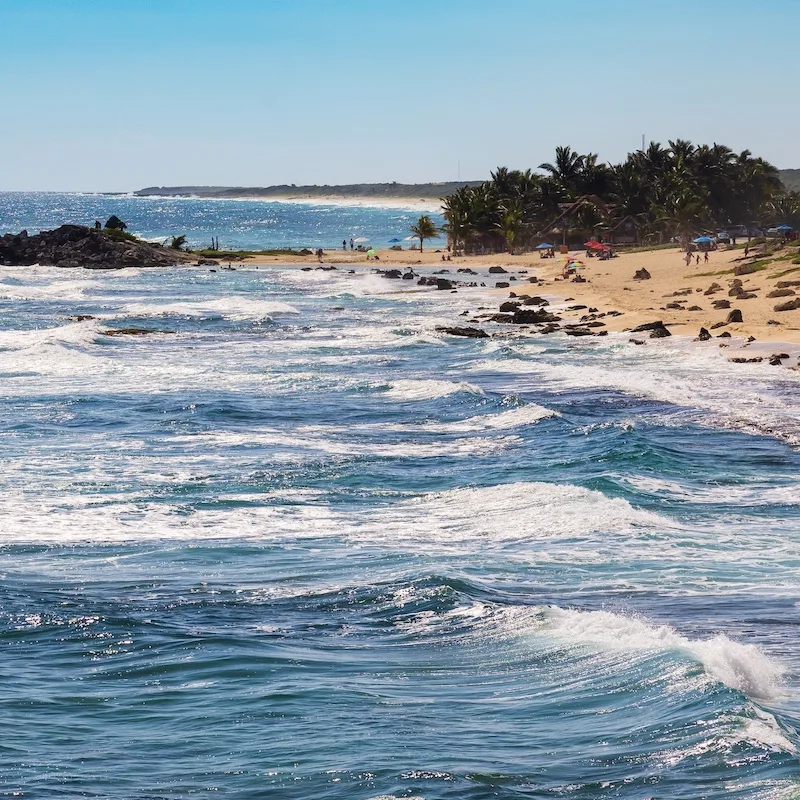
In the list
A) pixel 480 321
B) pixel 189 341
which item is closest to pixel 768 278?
pixel 480 321

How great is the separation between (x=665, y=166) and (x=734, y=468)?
101 metres

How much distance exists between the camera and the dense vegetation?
113625 millimetres

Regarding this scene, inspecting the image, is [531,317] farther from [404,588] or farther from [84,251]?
[84,251]

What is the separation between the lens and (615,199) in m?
118

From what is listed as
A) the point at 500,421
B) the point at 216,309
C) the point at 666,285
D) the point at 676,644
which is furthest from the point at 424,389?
the point at 666,285

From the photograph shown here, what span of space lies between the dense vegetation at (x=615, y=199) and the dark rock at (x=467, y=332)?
58.3 metres

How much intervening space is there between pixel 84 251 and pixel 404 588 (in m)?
103

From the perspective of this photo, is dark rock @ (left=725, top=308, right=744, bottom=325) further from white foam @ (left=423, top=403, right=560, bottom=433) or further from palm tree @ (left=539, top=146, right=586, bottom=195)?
palm tree @ (left=539, top=146, right=586, bottom=195)

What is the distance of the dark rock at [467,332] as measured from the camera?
55.2 metres

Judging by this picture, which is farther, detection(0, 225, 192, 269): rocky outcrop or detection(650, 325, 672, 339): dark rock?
detection(0, 225, 192, 269): rocky outcrop

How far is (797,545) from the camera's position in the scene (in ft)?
66.8

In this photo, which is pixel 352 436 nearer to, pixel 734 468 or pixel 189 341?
pixel 734 468

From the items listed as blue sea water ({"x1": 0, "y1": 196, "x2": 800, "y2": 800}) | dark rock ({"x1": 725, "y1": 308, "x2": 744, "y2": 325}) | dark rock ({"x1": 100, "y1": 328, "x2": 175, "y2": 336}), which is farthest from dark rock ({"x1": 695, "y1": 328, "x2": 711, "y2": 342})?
dark rock ({"x1": 100, "y1": 328, "x2": 175, "y2": 336})

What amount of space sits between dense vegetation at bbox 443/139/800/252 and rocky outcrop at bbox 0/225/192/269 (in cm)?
2889
